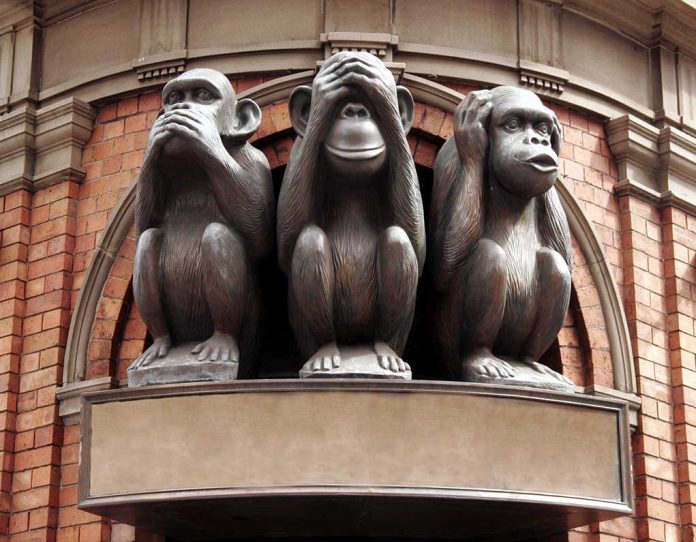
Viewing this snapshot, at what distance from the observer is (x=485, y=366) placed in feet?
30.7

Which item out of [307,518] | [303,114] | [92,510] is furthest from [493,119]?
[92,510]

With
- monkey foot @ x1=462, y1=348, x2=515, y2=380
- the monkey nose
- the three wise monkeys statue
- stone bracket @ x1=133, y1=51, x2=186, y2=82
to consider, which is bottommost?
monkey foot @ x1=462, y1=348, x2=515, y2=380

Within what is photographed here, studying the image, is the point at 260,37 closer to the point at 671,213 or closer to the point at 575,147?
the point at 575,147

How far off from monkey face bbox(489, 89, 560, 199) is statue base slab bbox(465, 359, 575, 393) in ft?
3.54

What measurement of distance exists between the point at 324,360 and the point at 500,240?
1372 mm

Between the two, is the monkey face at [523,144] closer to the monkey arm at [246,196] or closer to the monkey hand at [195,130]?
the monkey arm at [246,196]

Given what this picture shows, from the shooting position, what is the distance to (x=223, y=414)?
858 centimetres

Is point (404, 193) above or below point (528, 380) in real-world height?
above

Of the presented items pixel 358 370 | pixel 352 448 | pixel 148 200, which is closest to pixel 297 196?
pixel 148 200

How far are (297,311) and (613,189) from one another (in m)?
2.88

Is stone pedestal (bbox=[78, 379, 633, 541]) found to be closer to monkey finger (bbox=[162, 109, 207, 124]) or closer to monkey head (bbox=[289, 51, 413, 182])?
monkey head (bbox=[289, 51, 413, 182])

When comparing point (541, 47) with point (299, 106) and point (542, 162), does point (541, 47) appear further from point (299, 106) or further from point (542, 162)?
point (299, 106)

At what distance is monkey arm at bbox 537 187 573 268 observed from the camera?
9.66 metres

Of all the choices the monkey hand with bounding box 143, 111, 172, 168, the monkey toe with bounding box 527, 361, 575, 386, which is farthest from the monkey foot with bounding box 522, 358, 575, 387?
the monkey hand with bounding box 143, 111, 172, 168
